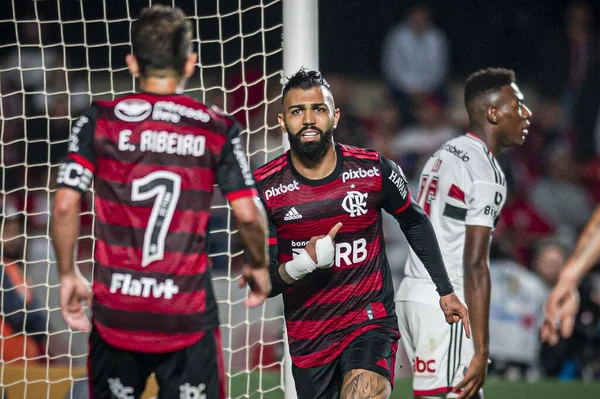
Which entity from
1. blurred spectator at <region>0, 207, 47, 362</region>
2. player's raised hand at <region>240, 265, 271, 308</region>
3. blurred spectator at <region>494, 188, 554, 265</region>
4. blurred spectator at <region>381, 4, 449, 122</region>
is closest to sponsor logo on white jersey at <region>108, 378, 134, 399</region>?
player's raised hand at <region>240, 265, 271, 308</region>

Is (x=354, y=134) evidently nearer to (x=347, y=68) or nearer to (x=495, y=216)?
(x=347, y=68)

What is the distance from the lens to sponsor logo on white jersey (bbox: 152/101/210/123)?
3400 millimetres

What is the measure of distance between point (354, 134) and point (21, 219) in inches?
133

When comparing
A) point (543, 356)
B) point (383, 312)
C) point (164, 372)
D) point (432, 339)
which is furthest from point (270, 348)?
point (164, 372)

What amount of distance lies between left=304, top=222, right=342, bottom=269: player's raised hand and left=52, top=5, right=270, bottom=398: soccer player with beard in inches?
28.5

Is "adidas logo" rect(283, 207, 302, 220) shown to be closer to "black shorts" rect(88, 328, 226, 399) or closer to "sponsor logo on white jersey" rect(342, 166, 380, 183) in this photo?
"sponsor logo on white jersey" rect(342, 166, 380, 183)

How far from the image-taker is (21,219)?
847 cm

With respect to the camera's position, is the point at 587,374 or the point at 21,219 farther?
the point at 21,219

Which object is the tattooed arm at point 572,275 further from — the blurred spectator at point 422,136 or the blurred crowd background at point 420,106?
the blurred spectator at point 422,136

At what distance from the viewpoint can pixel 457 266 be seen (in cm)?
510

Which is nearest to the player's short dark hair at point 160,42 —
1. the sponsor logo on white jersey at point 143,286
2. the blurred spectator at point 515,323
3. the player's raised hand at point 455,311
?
the sponsor logo on white jersey at point 143,286

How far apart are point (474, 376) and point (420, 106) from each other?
5751 millimetres

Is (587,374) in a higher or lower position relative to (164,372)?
lower

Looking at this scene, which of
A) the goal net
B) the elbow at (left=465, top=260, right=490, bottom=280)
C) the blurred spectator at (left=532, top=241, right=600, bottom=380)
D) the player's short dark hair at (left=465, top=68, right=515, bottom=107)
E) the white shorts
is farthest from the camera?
the blurred spectator at (left=532, top=241, right=600, bottom=380)
